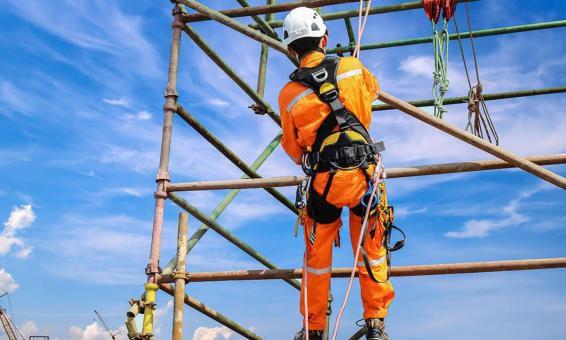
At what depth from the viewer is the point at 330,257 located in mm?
4680

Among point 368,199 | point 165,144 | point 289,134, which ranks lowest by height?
point 368,199

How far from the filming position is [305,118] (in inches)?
182

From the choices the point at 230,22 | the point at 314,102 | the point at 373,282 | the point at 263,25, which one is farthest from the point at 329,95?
the point at 263,25

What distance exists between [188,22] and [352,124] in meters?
2.90

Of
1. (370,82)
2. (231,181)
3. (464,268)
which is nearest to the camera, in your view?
(370,82)

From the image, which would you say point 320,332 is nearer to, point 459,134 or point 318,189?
point 318,189

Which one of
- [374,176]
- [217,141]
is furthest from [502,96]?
[374,176]

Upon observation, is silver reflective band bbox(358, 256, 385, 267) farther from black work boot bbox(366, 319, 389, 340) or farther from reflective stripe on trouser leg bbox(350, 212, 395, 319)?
black work boot bbox(366, 319, 389, 340)

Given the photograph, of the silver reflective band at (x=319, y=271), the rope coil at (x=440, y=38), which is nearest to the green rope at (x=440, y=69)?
the rope coil at (x=440, y=38)

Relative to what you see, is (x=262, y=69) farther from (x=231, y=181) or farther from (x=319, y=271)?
(x=319, y=271)

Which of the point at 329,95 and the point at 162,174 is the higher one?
the point at 162,174

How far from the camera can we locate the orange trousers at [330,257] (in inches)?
178

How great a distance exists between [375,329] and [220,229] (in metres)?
2.69

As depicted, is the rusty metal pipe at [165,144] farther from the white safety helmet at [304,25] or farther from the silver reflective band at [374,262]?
the silver reflective band at [374,262]
